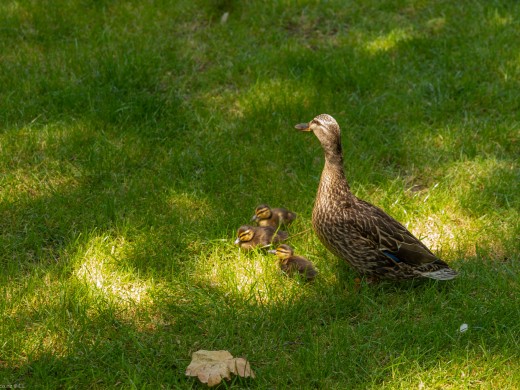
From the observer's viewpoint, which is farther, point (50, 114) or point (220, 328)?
point (50, 114)

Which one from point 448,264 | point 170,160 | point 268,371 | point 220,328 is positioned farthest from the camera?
point 170,160

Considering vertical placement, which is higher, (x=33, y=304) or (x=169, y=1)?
(x=169, y=1)

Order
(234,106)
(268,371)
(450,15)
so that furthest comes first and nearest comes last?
(450,15) < (234,106) < (268,371)

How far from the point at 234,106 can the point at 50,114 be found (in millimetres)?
1857

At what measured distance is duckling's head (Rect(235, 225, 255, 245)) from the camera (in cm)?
561

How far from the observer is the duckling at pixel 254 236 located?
18.4 feet

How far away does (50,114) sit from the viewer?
23.0ft

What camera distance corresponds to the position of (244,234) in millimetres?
5621

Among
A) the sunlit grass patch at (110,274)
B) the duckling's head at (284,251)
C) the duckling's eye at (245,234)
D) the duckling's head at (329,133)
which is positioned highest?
the duckling's head at (329,133)

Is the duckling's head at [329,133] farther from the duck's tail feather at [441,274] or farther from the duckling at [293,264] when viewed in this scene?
the duck's tail feather at [441,274]

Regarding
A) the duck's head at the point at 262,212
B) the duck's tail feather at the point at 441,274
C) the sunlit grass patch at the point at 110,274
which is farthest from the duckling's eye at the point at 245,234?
the duck's tail feather at the point at 441,274

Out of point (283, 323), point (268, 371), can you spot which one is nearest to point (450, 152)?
point (283, 323)

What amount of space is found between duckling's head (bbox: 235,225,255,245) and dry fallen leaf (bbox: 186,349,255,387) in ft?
3.93

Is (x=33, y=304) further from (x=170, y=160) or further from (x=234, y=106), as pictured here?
(x=234, y=106)
